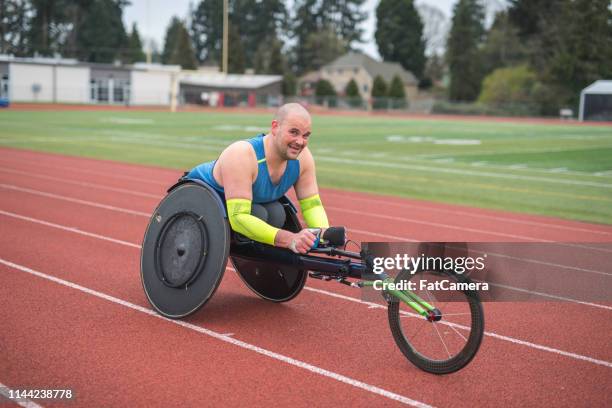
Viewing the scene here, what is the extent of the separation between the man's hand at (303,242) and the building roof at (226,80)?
7828cm

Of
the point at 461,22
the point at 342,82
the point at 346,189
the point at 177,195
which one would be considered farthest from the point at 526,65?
the point at 177,195

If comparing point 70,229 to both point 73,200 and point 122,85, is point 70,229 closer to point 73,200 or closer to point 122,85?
point 73,200

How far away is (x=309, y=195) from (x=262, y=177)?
17.4 inches

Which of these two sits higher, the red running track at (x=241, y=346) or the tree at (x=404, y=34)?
the tree at (x=404, y=34)

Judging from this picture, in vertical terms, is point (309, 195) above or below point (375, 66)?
below

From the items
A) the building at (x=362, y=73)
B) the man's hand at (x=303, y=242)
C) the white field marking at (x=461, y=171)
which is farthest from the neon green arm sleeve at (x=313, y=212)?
the building at (x=362, y=73)

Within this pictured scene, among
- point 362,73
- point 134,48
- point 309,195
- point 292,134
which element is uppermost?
point 134,48

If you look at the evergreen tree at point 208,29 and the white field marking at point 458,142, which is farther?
the evergreen tree at point 208,29

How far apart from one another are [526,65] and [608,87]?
28430mm

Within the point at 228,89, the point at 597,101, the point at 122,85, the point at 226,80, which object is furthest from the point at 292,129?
the point at 226,80

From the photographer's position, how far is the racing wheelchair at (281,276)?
453 centimetres

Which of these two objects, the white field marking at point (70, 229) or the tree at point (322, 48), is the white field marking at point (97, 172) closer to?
the white field marking at point (70, 229)

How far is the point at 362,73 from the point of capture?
323 ft

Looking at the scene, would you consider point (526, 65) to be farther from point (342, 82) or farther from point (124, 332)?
point (124, 332)
